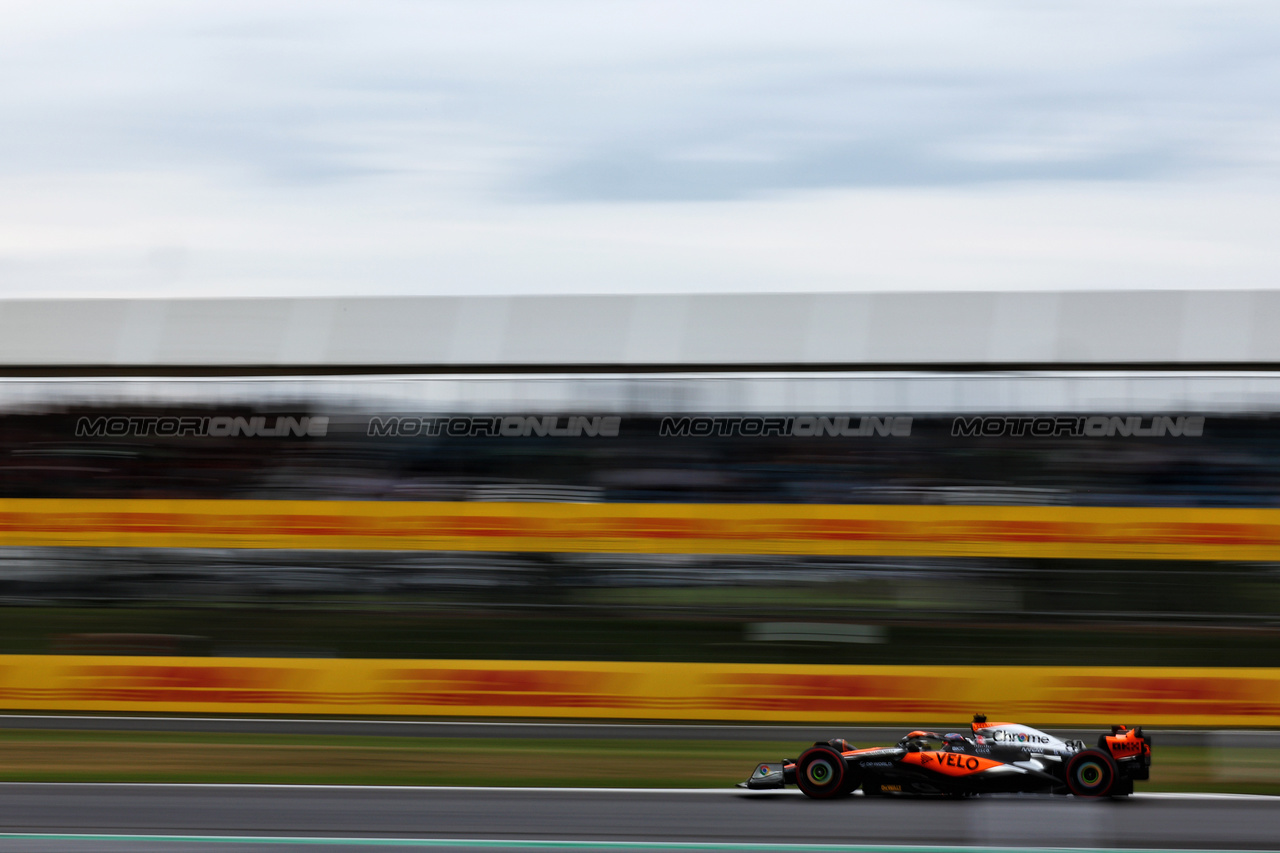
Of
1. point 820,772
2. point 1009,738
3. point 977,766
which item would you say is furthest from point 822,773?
point 1009,738

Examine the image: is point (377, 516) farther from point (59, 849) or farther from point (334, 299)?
point (59, 849)

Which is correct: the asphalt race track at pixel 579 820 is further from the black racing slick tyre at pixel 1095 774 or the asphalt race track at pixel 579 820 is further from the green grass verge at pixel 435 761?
the green grass verge at pixel 435 761

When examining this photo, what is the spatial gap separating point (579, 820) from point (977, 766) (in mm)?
2048

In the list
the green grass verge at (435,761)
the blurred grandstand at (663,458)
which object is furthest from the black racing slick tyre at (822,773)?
the blurred grandstand at (663,458)

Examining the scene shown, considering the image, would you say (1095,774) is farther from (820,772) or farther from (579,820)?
(579,820)

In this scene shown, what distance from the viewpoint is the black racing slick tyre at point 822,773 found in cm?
604

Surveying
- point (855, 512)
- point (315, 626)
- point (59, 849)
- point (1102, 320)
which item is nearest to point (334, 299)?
point (315, 626)

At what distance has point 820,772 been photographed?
6.09 m

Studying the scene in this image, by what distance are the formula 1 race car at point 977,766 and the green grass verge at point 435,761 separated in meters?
1.22

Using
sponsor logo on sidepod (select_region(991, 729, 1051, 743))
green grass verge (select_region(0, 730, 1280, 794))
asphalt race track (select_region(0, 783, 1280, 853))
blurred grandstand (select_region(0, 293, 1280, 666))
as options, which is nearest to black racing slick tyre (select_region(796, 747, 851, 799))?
asphalt race track (select_region(0, 783, 1280, 853))

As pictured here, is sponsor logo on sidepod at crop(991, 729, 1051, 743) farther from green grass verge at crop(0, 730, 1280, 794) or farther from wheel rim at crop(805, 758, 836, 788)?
green grass verge at crop(0, 730, 1280, 794)

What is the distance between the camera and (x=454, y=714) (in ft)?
29.9

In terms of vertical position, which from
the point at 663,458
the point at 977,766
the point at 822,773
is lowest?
the point at 822,773

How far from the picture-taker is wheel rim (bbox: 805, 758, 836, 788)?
6.06 m
